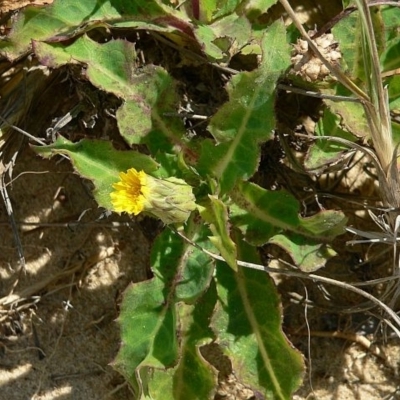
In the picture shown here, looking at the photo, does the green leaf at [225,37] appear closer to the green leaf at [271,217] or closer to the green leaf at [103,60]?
the green leaf at [103,60]

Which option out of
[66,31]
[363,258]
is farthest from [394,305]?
[66,31]

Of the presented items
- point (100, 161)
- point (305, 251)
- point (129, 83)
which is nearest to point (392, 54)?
point (305, 251)

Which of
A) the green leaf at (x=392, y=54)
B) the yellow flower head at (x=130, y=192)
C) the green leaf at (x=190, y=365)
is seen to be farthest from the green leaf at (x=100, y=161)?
the green leaf at (x=392, y=54)

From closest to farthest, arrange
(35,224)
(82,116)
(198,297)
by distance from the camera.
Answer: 1. (198,297)
2. (82,116)
3. (35,224)

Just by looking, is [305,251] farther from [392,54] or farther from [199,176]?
[392,54]

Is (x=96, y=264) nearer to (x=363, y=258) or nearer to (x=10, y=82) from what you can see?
(x=10, y=82)
